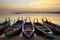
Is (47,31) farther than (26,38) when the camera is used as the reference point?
Yes

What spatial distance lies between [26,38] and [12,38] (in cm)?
46

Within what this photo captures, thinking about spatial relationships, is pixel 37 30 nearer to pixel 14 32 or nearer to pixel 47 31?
pixel 47 31

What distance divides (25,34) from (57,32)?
1.30 metres

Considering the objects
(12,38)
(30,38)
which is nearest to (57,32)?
(30,38)

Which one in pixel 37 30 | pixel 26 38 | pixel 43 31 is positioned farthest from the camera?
pixel 37 30

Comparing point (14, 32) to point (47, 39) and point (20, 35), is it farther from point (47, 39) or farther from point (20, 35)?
point (47, 39)

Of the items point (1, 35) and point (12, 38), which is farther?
point (1, 35)

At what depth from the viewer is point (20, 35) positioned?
19.5 feet

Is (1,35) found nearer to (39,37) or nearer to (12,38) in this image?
(12,38)

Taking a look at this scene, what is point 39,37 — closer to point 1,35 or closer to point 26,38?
point 26,38

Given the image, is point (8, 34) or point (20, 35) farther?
point (20, 35)

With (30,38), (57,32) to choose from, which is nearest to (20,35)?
(30,38)

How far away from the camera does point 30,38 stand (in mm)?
5258

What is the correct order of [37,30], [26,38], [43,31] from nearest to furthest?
[26,38] → [43,31] → [37,30]
